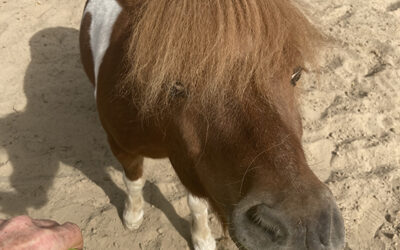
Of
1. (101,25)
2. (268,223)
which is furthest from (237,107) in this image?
(101,25)

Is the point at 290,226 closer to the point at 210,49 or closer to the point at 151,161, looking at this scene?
the point at 210,49

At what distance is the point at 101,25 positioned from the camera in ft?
9.23

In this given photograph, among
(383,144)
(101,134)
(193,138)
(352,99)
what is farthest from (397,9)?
(193,138)

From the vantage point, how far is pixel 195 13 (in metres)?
1.57

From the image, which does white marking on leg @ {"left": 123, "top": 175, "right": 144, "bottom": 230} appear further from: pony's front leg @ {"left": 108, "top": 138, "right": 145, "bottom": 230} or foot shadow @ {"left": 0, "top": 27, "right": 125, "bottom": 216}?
foot shadow @ {"left": 0, "top": 27, "right": 125, "bottom": 216}

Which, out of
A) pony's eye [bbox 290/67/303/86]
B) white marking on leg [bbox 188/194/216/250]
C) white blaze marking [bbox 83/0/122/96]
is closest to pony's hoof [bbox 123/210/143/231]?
white marking on leg [bbox 188/194/216/250]

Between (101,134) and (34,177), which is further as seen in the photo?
(101,134)

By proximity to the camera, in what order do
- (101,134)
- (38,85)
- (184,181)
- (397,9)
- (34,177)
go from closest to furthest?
1. (184,181)
2. (34,177)
3. (101,134)
4. (38,85)
5. (397,9)

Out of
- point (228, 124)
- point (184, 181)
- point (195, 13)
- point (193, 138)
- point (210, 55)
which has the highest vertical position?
point (195, 13)

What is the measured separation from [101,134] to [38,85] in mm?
1109

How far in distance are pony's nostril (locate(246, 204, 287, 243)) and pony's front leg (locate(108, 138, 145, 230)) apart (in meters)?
1.52

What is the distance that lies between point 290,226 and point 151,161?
7.77 ft

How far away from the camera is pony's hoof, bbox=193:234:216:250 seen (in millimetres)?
2854

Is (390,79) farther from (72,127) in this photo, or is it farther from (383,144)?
(72,127)
